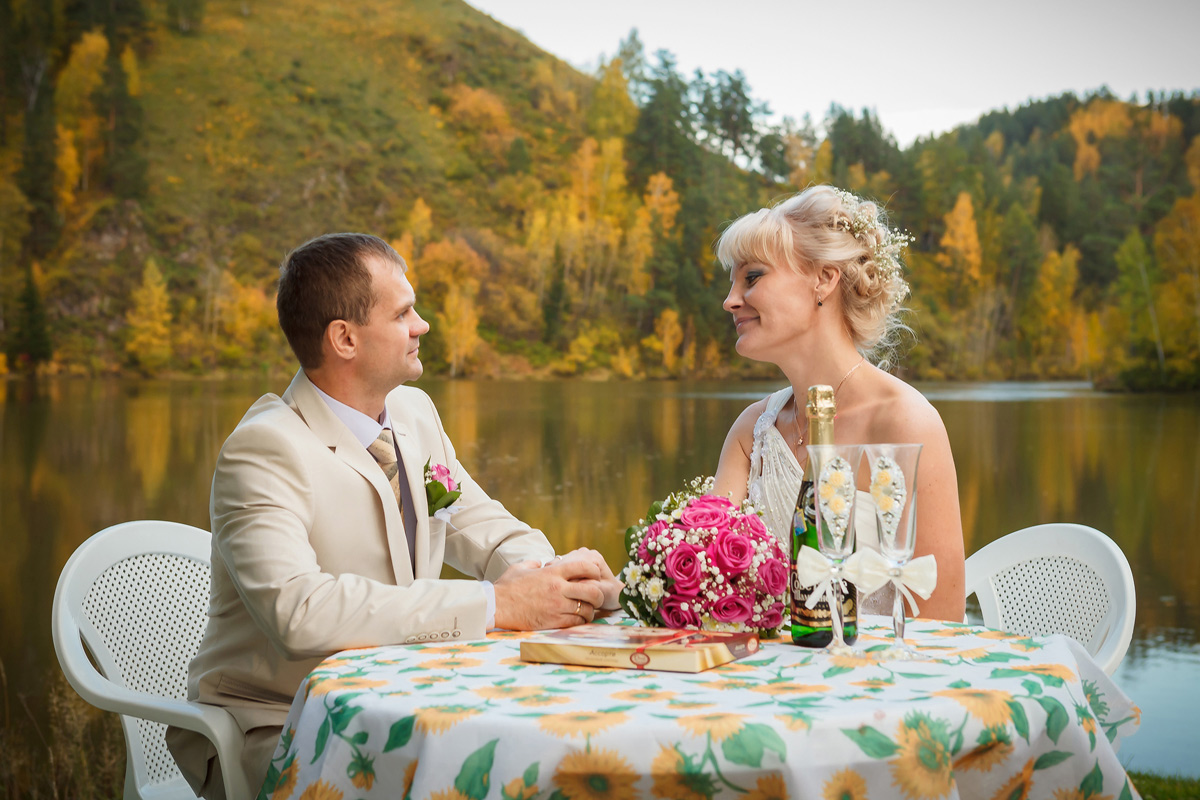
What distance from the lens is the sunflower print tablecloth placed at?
0.96 metres

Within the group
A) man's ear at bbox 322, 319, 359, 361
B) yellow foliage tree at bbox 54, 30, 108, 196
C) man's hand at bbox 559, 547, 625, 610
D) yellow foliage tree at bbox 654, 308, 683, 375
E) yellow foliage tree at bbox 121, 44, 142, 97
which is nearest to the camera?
man's hand at bbox 559, 547, 625, 610

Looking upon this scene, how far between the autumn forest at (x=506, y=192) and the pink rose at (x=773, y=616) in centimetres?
1453

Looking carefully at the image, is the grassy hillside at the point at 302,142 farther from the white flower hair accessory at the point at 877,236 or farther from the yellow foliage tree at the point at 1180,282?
the white flower hair accessory at the point at 877,236

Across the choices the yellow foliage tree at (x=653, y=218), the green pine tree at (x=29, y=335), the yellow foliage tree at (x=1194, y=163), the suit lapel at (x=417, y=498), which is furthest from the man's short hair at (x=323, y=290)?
the yellow foliage tree at (x=1194, y=163)

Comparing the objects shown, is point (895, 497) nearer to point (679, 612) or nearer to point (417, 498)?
point (679, 612)

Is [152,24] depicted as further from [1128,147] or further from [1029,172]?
[1128,147]

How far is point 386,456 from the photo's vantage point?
1983mm

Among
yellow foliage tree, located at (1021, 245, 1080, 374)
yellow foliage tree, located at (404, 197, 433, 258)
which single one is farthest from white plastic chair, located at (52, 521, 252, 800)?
yellow foliage tree, located at (1021, 245, 1080, 374)

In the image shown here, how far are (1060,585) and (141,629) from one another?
2329mm

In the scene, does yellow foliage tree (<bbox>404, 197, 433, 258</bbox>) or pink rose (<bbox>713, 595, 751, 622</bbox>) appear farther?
yellow foliage tree (<bbox>404, 197, 433, 258</bbox>)

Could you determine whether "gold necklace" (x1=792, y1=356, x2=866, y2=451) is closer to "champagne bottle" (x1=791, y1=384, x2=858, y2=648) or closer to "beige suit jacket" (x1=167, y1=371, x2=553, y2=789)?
"beige suit jacket" (x1=167, y1=371, x2=553, y2=789)

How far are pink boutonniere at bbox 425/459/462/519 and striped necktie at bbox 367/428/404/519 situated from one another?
7 centimetres

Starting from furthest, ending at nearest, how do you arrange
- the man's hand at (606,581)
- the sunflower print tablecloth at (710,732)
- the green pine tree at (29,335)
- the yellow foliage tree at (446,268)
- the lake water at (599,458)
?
1. the yellow foliage tree at (446,268)
2. the green pine tree at (29,335)
3. the lake water at (599,458)
4. the man's hand at (606,581)
5. the sunflower print tablecloth at (710,732)

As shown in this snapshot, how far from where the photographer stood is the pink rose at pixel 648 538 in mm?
1476
